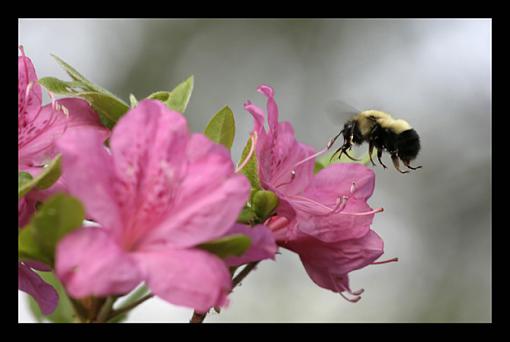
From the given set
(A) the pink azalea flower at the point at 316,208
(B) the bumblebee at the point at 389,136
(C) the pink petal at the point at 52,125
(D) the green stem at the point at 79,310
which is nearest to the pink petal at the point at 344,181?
(A) the pink azalea flower at the point at 316,208

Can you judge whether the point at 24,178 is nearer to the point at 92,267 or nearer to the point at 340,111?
the point at 92,267

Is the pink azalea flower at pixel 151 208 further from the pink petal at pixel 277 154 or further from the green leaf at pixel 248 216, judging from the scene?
the pink petal at pixel 277 154

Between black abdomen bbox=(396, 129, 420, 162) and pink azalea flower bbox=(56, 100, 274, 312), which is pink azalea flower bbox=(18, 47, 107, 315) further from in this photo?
black abdomen bbox=(396, 129, 420, 162)

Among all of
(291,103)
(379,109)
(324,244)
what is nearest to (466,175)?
(291,103)

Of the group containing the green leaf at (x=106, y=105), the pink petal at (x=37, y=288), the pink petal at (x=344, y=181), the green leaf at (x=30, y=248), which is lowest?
the pink petal at (x=37, y=288)

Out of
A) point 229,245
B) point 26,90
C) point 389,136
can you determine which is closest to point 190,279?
point 229,245

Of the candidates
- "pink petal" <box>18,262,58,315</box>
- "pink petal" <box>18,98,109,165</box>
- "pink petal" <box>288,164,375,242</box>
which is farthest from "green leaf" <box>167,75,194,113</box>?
"pink petal" <box>18,262,58,315</box>

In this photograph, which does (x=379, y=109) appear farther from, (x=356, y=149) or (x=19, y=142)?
(x=19, y=142)

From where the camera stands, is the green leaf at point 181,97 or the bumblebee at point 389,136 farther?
the bumblebee at point 389,136
